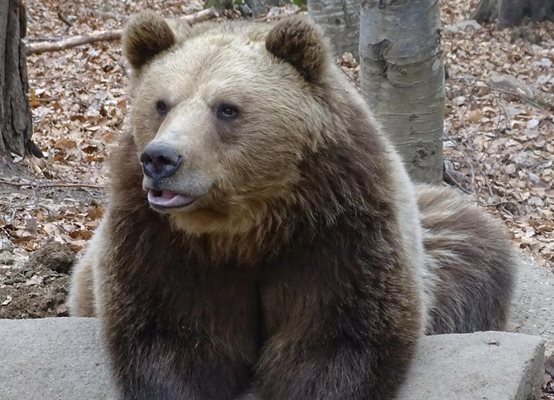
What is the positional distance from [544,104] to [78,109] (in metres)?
5.65

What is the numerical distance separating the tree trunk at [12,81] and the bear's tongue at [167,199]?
14.0 ft

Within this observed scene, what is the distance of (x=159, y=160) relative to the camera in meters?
3.22

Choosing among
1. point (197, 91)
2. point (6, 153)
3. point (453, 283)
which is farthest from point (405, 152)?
point (197, 91)

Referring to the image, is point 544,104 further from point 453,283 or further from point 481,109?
point 453,283

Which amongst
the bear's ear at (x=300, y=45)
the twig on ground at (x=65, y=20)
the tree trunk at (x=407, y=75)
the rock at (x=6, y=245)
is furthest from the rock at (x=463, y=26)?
the bear's ear at (x=300, y=45)

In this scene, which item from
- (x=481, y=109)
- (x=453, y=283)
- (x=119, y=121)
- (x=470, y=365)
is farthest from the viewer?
(x=481, y=109)

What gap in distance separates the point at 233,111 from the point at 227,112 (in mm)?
25

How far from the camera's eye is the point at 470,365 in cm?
391

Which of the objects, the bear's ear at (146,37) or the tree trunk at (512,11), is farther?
the tree trunk at (512,11)

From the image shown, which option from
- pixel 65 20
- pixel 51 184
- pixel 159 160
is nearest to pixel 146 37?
pixel 159 160

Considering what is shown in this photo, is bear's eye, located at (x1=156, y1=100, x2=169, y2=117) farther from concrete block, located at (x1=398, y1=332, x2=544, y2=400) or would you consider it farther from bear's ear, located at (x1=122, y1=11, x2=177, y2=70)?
concrete block, located at (x1=398, y1=332, x2=544, y2=400)

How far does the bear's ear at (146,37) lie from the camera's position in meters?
3.85

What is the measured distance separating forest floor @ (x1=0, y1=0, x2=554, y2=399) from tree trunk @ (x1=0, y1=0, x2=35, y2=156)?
0.26 m

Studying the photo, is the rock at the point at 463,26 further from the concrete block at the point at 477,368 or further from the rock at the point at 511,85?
the concrete block at the point at 477,368
